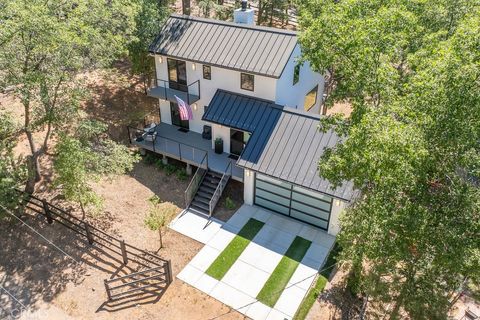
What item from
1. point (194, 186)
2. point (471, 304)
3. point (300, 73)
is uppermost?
point (300, 73)

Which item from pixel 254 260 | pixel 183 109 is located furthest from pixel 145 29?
pixel 254 260

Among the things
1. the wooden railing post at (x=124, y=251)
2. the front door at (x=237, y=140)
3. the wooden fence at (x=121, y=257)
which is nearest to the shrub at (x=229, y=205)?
the front door at (x=237, y=140)

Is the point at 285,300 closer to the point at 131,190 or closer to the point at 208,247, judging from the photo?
the point at 208,247

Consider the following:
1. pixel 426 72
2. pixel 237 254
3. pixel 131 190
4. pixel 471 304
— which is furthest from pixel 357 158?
pixel 131 190

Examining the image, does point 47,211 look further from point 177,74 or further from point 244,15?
point 244,15

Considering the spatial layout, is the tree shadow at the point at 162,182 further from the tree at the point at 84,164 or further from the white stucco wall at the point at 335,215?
the white stucco wall at the point at 335,215

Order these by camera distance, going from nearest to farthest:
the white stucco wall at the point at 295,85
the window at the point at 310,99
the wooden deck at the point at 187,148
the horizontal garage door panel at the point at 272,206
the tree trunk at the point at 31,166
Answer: the tree trunk at the point at 31,166 → the horizontal garage door panel at the point at 272,206 → the white stucco wall at the point at 295,85 → the wooden deck at the point at 187,148 → the window at the point at 310,99
